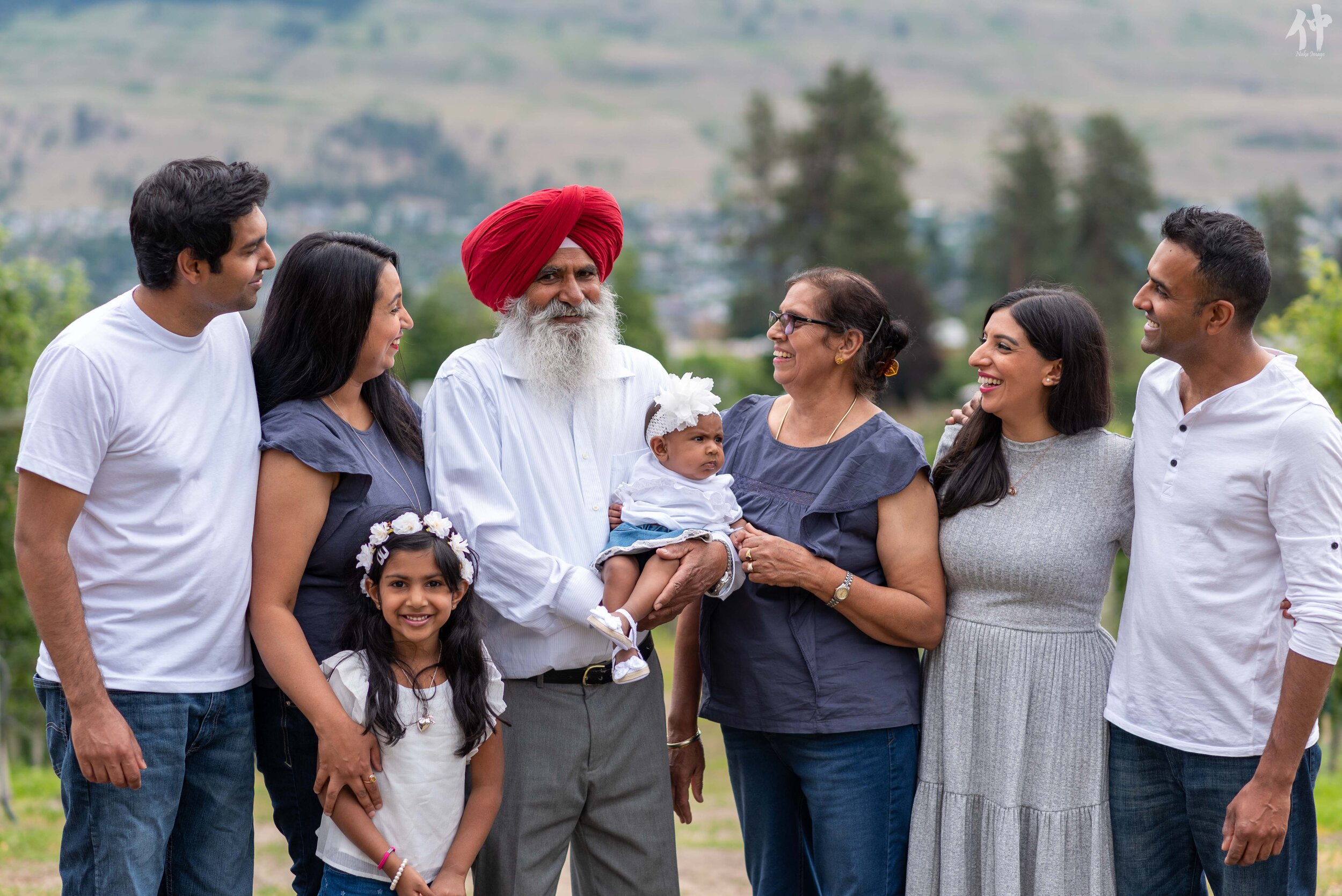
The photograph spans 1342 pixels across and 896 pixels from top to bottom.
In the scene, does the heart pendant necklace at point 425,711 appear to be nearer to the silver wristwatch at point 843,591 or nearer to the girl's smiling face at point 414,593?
the girl's smiling face at point 414,593

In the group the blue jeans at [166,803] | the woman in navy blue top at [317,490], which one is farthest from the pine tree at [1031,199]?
the blue jeans at [166,803]

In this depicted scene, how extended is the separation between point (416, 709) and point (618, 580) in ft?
1.97

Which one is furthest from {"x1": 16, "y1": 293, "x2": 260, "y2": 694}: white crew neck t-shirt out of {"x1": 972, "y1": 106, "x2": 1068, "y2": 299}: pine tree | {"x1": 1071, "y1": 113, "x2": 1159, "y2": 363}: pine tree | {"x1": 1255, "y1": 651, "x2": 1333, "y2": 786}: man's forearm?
{"x1": 1071, "y1": 113, "x2": 1159, "y2": 363}: pine tree

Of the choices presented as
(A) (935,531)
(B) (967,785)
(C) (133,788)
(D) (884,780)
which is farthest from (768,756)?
(C) (133,788)

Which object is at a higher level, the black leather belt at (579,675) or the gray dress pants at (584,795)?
the black leather belt at (579,675)

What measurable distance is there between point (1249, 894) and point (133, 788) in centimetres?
274

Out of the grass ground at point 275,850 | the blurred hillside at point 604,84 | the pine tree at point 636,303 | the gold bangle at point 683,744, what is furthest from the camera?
the blurred hillside at point 604,84

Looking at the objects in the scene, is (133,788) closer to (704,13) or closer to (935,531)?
(935,531)

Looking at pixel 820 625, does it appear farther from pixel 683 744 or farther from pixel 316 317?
pixel 316 317

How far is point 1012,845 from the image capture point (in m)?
3.27

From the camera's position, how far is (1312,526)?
292cm

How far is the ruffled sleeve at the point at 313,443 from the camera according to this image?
3.01m

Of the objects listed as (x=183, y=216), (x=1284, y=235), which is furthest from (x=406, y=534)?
(x=1284, y=235)

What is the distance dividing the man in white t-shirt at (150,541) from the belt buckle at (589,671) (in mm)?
869
